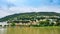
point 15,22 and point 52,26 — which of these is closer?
point 15,22

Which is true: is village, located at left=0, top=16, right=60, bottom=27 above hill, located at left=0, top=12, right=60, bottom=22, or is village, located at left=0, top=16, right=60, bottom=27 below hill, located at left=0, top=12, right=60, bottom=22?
below

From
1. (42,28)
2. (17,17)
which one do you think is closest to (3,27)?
(17,17)

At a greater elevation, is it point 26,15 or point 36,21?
point 26,15

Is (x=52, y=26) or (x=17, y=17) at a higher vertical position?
(x=17, y=17)

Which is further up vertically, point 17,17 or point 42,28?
point 17,17

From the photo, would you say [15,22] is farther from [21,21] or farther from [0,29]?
[0,29]

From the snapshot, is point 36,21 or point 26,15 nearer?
point 26,15

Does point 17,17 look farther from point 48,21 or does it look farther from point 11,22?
point 48,21

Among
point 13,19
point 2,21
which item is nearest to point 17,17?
point 13,19

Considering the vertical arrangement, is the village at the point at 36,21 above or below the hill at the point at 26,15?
below
